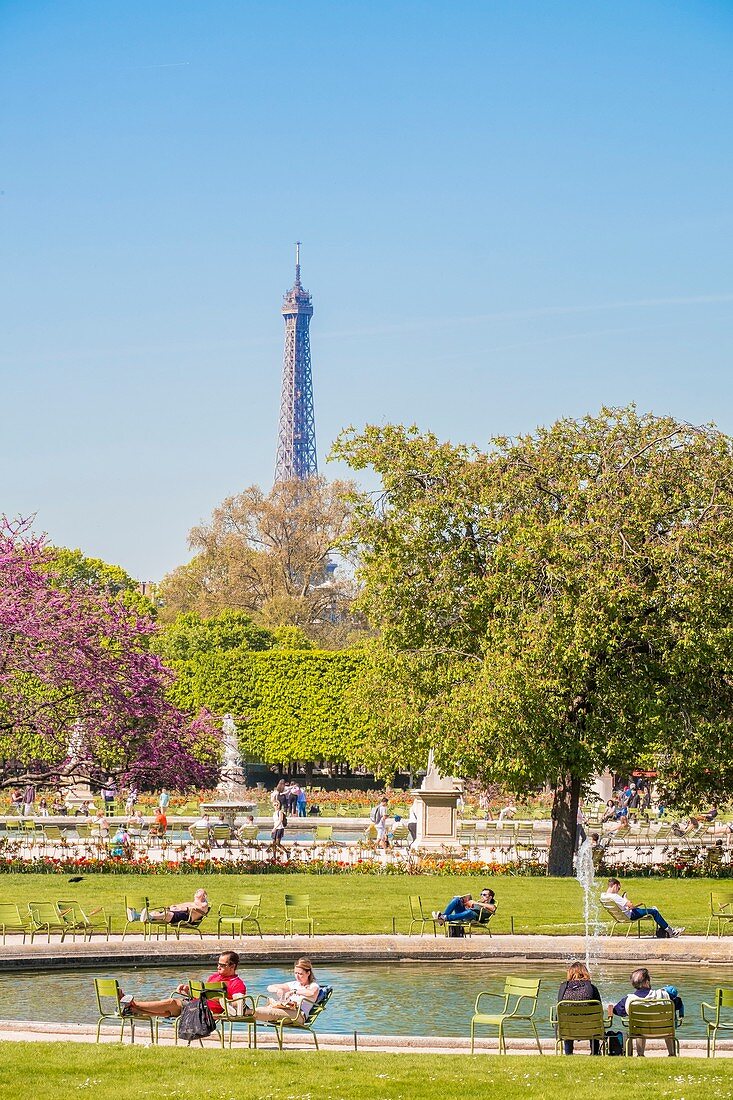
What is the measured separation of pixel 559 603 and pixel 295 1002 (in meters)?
14.2

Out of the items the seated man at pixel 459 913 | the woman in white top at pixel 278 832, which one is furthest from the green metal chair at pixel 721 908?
the woman in white top at pixel 278 832

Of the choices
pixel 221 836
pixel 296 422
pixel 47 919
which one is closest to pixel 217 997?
pixel 47 919

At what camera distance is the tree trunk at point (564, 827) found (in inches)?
1096

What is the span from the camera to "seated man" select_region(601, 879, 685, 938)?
1912 centimetres

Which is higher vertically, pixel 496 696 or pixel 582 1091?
pixel 496 696

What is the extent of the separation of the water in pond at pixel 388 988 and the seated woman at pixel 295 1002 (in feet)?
2.93

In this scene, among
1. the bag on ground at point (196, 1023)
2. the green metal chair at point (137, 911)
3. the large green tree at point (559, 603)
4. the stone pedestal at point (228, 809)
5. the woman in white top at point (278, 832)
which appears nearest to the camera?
the bag on ground at point (196, 1023)

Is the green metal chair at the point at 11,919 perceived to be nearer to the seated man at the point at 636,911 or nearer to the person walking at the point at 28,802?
the seated man at the point at 636,911

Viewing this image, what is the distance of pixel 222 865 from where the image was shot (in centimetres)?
2711

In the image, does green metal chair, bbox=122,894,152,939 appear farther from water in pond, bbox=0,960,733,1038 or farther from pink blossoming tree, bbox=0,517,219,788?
pink blossoming tree, bbox=0,517,219,788

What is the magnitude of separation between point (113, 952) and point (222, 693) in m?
44.4

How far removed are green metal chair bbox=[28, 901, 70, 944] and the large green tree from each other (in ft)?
31.4

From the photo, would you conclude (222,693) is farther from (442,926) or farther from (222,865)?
(442,926)

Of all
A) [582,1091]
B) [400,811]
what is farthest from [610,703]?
[400,811]
